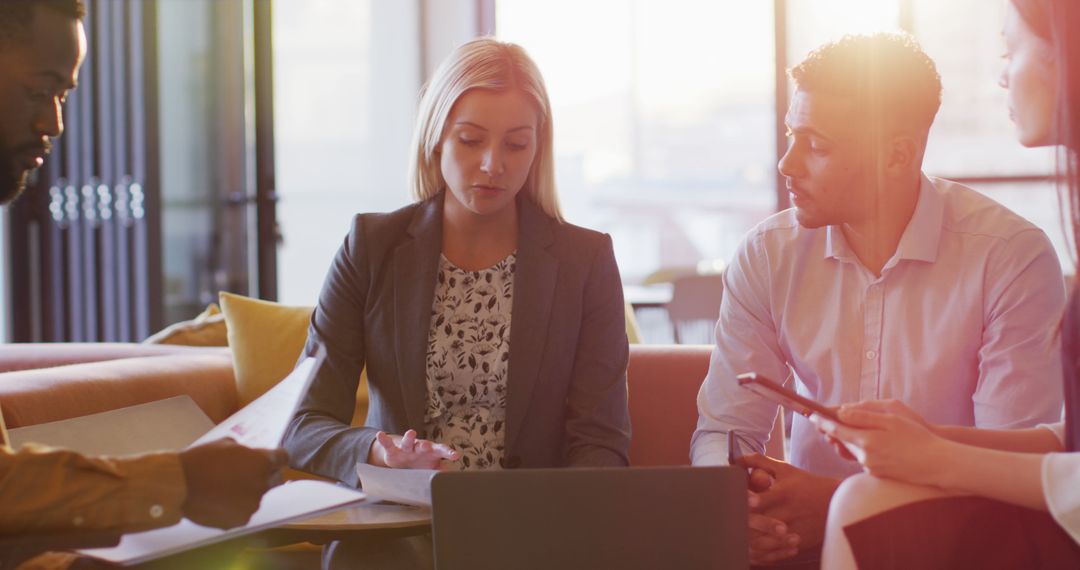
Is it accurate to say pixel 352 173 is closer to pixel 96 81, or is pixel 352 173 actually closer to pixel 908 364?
pixel 96 81

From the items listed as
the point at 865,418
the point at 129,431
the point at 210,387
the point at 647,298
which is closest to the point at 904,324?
the point at 865,418

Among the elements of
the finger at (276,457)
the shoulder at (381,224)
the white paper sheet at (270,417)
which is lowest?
the finger at (276,457)

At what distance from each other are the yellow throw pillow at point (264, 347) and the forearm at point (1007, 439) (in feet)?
4.27

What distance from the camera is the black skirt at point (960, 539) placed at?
1.12 m

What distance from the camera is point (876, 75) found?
1.74 metres

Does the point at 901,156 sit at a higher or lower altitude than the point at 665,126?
lower

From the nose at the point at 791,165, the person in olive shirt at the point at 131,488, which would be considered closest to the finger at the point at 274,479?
the person in olive shirt at the point at 131,488

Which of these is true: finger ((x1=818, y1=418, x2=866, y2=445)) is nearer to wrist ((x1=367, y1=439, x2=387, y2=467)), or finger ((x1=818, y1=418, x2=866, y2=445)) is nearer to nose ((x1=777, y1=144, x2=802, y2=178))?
nose ((x1=777, y1=144, x2=802, y2=178))

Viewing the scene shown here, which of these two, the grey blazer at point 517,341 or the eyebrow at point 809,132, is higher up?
the eyebrow at point 809,132

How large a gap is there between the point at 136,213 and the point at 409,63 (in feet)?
5.20

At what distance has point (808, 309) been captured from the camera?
70.6 inches

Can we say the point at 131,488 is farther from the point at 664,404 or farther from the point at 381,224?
the point at 664,404

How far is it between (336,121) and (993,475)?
4849 millimetres

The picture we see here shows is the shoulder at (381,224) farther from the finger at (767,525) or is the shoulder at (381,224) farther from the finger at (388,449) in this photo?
the finger at (767,525)
